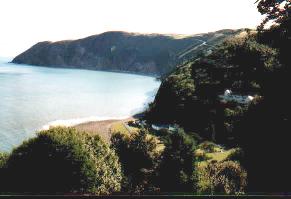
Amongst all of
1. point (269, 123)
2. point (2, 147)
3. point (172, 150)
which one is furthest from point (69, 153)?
point (2, 147)

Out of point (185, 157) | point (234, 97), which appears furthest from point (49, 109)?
point (185, 157)

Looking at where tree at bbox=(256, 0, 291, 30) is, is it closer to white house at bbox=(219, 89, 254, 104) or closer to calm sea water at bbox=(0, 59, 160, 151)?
calm sea water at bbox=(0, 59, 160, 151)

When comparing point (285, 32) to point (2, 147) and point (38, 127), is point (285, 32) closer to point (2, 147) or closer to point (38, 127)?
point (2, 147)

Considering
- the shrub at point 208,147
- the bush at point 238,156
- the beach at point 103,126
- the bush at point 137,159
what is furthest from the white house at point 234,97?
the bush at point 137,159

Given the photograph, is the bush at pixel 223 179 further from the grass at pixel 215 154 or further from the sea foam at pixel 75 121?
the sea foam at pixel 75 121

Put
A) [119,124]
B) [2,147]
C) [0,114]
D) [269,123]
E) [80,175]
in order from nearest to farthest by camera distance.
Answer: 1. [269,123]
2. [80,175]
3. [2,147]
4. [119,124]
5. [0,114]

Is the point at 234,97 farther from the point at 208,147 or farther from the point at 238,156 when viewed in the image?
the point at 238,156

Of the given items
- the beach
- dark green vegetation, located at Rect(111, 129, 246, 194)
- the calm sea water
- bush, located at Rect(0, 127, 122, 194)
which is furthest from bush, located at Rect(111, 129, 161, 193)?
the beach
